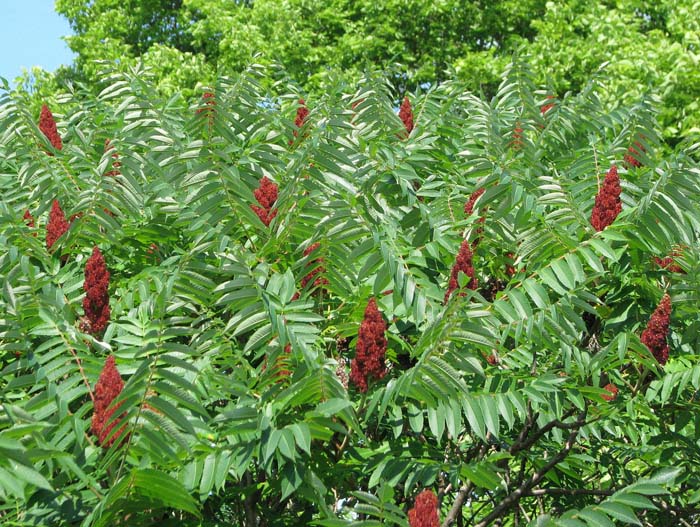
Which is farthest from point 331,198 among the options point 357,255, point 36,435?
point 36,435

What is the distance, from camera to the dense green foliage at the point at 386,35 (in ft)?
73.1

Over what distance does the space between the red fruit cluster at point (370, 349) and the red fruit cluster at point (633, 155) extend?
2.34m

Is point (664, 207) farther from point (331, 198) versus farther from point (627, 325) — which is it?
point (331, 198)

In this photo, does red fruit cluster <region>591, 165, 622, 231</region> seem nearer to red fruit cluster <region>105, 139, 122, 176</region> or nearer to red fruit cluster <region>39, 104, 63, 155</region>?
red fruit cluster <region>105, 139, 122, 176</region>

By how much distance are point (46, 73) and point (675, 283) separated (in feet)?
87.2

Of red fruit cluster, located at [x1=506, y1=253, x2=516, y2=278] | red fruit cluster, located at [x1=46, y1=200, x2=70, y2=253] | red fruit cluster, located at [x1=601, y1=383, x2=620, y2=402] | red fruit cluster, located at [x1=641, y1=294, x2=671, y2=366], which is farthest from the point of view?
red fruit cluster, located at [x1=506, y1=253, x2=516, y2=278]

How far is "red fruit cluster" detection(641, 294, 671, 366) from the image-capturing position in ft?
12.9

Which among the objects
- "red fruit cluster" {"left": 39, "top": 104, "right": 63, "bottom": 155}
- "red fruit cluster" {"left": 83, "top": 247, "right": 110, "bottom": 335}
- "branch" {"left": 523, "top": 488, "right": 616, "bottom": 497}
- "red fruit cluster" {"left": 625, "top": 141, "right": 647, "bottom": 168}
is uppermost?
"red fruit cluster" {"left": 39, "top": 104, "right": 63, "bottom": 155}

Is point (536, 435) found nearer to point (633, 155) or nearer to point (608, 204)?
point (608, 204)

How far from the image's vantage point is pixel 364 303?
4137mm

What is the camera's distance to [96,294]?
13.2 ft

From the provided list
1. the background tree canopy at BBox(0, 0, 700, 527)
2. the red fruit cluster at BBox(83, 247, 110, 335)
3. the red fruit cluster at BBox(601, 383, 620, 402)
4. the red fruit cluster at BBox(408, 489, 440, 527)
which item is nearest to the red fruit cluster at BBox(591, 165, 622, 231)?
the background tree canopy at BBox(0, 0, 700, 527)

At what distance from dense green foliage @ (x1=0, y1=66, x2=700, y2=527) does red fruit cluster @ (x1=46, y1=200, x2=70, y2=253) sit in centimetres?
6

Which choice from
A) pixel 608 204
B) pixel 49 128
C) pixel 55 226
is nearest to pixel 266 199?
pixel 55 226
